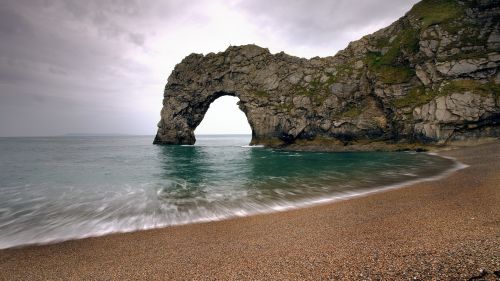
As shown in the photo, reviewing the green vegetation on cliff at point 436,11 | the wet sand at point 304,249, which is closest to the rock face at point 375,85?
the green vegetation on cliff at point 436,11

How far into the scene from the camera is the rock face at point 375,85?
40.8 meters

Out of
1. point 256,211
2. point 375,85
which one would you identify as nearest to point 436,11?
point 375,85

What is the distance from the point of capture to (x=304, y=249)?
6504 mm

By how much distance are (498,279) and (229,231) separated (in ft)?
22.7

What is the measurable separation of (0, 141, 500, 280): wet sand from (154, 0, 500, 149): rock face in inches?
1587

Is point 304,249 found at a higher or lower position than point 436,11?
lower

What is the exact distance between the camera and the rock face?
40781 mm

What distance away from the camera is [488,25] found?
43.4 m

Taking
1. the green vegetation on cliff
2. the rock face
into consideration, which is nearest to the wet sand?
the rock face

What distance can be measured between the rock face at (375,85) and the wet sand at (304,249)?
4031cm

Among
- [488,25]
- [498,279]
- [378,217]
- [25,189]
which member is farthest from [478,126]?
[25,189]

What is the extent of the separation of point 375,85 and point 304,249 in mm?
54258

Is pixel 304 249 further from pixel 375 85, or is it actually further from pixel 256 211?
pixel 375 85

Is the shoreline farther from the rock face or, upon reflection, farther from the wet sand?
the rock face
